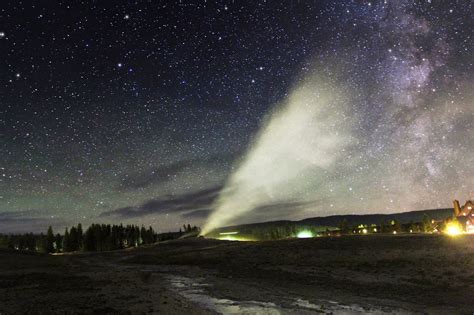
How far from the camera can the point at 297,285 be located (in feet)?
80.1

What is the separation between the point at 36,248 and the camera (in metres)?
147

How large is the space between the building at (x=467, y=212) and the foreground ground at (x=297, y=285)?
13.0 meters

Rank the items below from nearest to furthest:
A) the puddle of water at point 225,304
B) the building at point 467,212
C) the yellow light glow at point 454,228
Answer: the puddle of water at point 225,304 → the building at point 467,212 → the yellow light glow at point 454,228

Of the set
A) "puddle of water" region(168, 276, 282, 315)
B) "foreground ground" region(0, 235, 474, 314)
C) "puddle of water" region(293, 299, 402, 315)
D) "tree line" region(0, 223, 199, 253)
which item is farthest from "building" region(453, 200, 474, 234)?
"tree line" region(0, 223, 199, 253)

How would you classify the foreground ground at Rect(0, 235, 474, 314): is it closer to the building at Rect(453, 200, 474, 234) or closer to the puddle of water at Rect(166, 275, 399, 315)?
the puddle of water at Rect(166, 275, 399, 315)

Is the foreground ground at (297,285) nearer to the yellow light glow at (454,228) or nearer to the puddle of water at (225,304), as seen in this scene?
the puddle of water at (225,304)

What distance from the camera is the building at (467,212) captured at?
157 feet

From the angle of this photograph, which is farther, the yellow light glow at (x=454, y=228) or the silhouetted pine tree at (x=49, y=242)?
the silhouetted pine tree at (x=49, y=242)

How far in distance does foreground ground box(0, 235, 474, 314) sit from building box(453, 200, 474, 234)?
1299 centimetres

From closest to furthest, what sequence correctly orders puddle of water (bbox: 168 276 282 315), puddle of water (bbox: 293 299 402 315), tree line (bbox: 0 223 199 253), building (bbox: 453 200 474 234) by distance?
1. puddle of water (bbox: 293 299 402 315)
2. puddle of water (bbox: 168 276 282 315)
3. building (bbox: 453 200 474 234)
4. tree line (bbox: 0 223 199 253)

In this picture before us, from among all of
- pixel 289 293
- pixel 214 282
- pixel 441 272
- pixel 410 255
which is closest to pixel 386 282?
pixel 441 272

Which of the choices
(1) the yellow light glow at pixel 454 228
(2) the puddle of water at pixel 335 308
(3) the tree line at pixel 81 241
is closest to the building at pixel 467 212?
(1) the yellow light glow at pixel 454 228

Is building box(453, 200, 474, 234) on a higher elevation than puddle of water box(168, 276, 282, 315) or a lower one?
higher

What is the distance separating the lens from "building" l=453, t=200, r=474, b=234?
47828 mm
